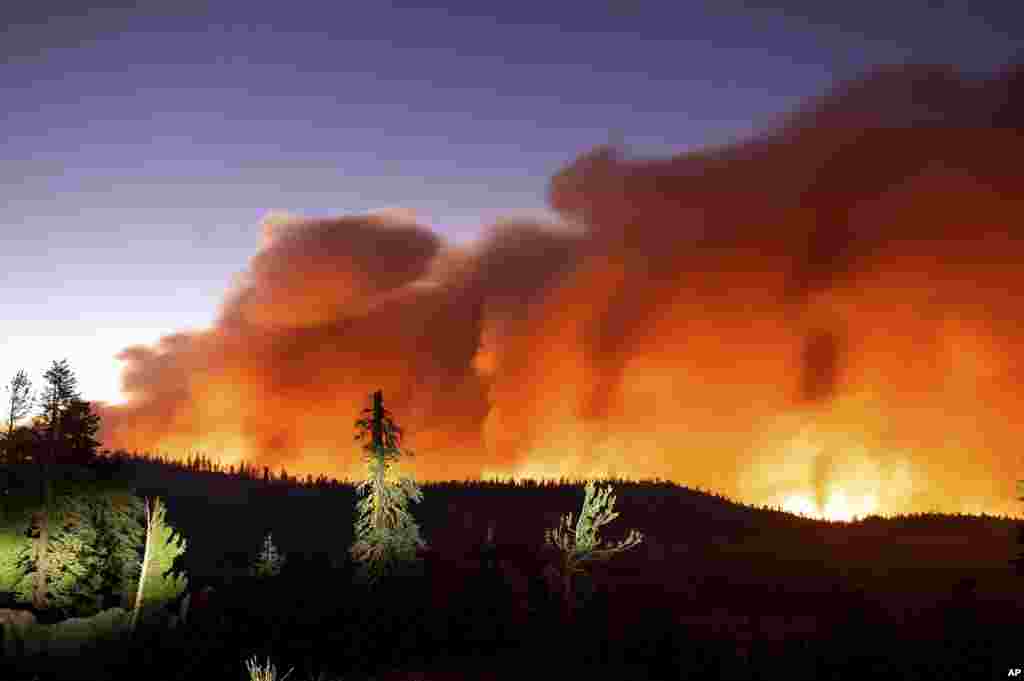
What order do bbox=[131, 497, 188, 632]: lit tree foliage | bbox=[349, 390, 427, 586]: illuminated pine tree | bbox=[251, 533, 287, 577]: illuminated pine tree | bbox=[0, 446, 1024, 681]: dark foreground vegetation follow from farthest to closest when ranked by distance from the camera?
bbox=[251, 533, 287, 577]: illuminated pine tree < bbox=[349, 390, 427, 586]: illuminated pine tree < bbox=[131, 497, 188, 632]: lit tree foliage < bbox=[0, 446, 1024, 681]: dark foreground vegetation

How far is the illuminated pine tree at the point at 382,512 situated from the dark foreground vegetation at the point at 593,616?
1124 mm

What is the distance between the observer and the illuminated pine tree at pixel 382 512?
168 feet

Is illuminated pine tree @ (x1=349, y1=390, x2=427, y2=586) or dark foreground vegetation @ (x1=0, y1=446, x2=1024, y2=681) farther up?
illuminated pine tree @ (x1=349, y1=390, x2=427, y2=586)

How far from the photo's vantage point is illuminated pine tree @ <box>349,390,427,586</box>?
→ 51144 mm

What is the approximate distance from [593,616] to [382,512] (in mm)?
16011

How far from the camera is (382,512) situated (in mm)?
51562

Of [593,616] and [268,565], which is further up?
[268,565]

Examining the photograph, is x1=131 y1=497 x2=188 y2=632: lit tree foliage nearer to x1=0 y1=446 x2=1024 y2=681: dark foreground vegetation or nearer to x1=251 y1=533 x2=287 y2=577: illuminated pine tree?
x1=0 y1=446 x2=1024 y2=681: dark foreground vegetation

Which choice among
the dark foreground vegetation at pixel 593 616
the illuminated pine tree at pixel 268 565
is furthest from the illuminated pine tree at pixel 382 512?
the illuminated pine tree at pixel 268 565

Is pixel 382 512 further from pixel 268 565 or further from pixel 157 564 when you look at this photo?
pixel 268 565

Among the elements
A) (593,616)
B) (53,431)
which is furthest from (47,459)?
(593,616)

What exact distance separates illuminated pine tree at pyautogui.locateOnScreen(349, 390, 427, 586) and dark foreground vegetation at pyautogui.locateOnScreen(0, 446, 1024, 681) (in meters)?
1.12

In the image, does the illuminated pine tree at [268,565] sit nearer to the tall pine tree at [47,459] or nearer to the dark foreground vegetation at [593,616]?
the dark foreground vegetation at [593,616]

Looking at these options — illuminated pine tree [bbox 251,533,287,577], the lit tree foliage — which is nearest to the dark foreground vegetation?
illuminated pine tree [bbox 251,533,287,577]
